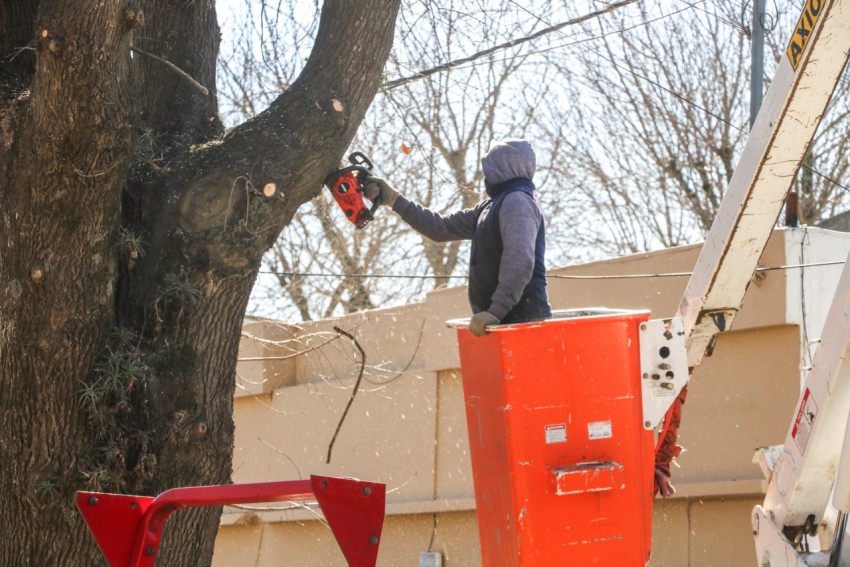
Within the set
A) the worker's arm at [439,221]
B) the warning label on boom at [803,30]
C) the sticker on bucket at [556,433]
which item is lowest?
the sticker on bucket at [556,433]

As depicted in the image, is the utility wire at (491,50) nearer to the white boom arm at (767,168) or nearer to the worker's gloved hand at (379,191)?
the worker's gloved hand at (379,191)

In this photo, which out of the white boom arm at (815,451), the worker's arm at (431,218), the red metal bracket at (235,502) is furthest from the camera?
the worker's arm at (431,218)

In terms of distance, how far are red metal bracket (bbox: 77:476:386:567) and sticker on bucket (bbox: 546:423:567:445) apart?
0.76 metres

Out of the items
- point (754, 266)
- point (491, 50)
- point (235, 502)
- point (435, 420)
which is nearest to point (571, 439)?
point (754, 266)

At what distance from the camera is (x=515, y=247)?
441cm

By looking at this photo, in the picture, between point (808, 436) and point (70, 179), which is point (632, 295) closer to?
point (808, 436)

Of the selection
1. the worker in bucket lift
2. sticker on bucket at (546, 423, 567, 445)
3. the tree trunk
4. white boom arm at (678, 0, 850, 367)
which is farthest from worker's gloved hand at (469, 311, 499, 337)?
the tree trunk

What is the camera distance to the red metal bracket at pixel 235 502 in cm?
324

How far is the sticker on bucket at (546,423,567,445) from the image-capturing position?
12.6 feet

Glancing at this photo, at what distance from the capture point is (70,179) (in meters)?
4.10

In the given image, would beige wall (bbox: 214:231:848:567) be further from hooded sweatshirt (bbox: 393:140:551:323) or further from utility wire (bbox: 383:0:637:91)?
hooded sweatshirt (bbox: 393:140:551:323)

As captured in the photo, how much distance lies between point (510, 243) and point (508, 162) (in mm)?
476

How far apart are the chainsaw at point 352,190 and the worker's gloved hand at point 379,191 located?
0.8 inches

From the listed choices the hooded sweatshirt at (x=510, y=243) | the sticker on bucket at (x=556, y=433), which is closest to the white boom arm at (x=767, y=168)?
the hooded sweatshirt at (x=510, y=243)
